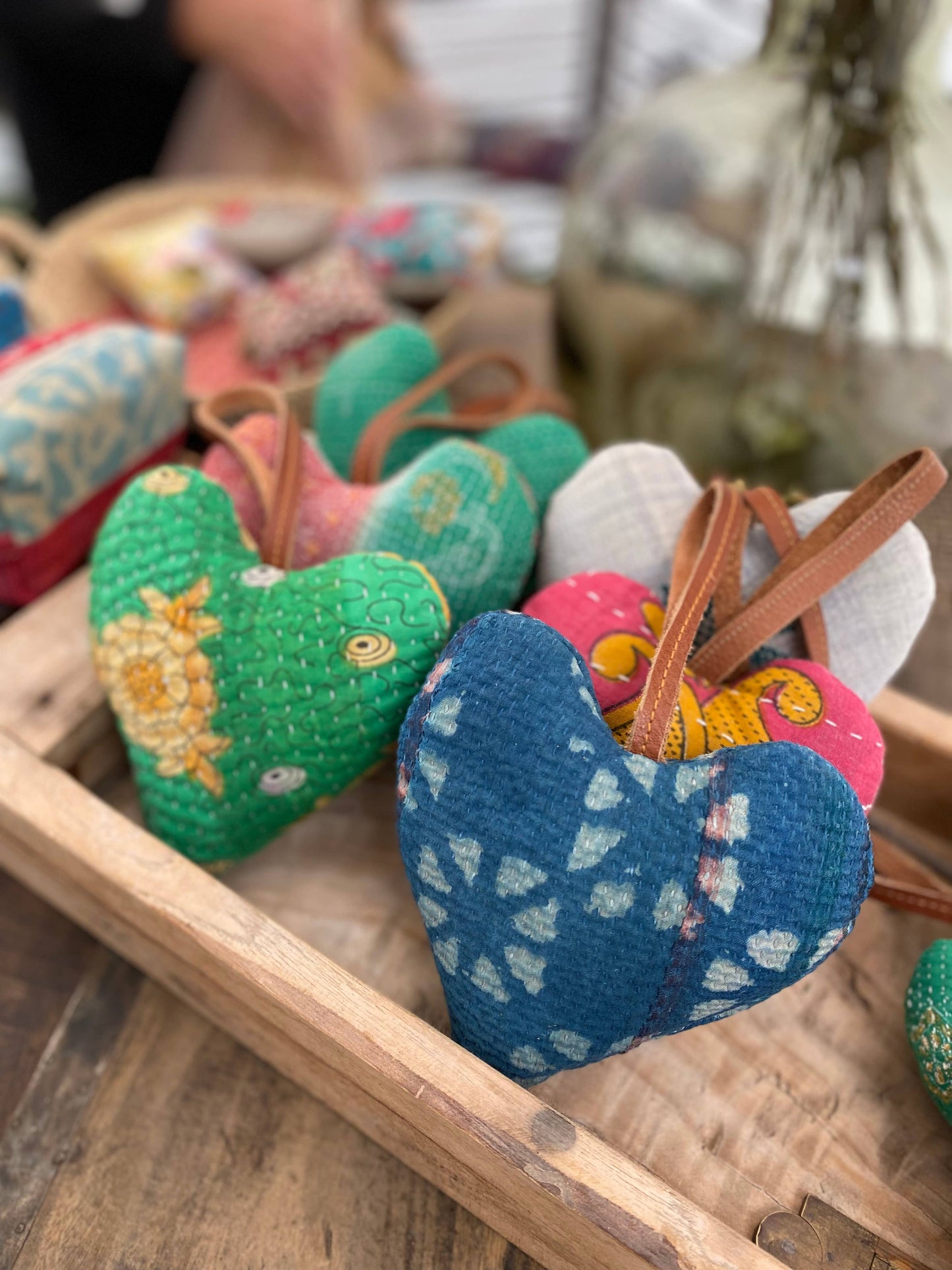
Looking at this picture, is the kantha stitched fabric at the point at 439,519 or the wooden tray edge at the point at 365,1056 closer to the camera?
the wooden tray edge at the point at 365,1056

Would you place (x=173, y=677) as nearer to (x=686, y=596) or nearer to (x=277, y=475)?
(x=277, y=475)

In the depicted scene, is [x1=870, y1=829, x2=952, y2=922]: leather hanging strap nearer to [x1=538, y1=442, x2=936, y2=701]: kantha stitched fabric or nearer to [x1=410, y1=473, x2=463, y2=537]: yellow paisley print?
[x1=538, y1=442, x2=936, y2=701]: kantha stitched fabric

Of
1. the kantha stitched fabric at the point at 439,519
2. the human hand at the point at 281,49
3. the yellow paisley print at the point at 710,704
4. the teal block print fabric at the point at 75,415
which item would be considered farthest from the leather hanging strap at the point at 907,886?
the human hand at the point at 281,49

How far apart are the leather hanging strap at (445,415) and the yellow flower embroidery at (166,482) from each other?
0.14 metres

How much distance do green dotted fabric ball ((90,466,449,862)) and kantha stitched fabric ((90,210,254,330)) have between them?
0.63m

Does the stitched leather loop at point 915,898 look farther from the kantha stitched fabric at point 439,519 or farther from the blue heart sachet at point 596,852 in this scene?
the kantha stitched fabric at point 439,519

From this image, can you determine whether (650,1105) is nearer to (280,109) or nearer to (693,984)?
(693,984)

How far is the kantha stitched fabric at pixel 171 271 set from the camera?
1.01 metres

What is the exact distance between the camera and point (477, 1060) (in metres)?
0.37

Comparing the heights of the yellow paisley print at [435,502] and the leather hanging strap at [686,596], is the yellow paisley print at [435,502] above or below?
below

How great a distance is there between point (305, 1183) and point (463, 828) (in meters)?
0.23

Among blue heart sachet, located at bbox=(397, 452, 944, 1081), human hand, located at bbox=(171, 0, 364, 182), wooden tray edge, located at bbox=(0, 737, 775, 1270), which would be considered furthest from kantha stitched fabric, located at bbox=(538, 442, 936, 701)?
human hand, located at bbox=(171, 0, 364, 182)

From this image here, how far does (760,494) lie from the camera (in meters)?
0.47

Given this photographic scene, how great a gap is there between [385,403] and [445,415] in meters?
0.05
